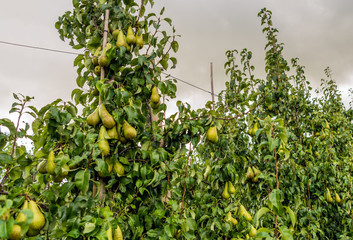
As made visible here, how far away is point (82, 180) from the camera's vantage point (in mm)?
955

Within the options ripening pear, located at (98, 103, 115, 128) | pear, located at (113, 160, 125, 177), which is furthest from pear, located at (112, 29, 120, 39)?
pear, located at (113, 160, 125, 177)

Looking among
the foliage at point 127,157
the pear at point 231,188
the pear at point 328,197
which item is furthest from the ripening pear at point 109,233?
the pear at point 328,197

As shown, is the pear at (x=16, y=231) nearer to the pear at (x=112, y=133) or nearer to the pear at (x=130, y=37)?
the pear at (x=112, y=133)

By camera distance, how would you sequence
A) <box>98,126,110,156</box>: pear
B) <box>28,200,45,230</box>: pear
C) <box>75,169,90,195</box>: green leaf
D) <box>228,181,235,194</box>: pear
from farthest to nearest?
1. <box>228,181,235,194</box>: pear
2. <box>98,126,110,156</box>: pear
3. <box>75,169,90,195</box>: green leaf
4. <box>28,200,45,230</box>: pear

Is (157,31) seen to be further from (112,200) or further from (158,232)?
(158,232)

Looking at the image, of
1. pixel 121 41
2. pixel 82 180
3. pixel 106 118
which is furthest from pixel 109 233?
pixel 121 41

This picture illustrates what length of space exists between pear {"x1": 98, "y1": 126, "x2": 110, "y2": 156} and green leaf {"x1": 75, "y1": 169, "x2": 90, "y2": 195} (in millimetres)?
116

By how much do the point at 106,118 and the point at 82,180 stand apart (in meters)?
0.26

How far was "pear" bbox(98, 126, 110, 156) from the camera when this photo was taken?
1057 mm

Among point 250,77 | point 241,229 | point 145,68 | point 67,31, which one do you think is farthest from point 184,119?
point 250,77

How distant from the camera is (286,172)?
2141 millimetres

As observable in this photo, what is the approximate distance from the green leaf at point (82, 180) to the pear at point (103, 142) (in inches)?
4.6

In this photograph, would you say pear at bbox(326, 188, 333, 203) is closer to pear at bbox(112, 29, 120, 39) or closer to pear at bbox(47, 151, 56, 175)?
pear at bbox(112, 29, 120, 39)

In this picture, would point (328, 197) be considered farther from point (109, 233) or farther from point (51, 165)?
point (51, 165)
